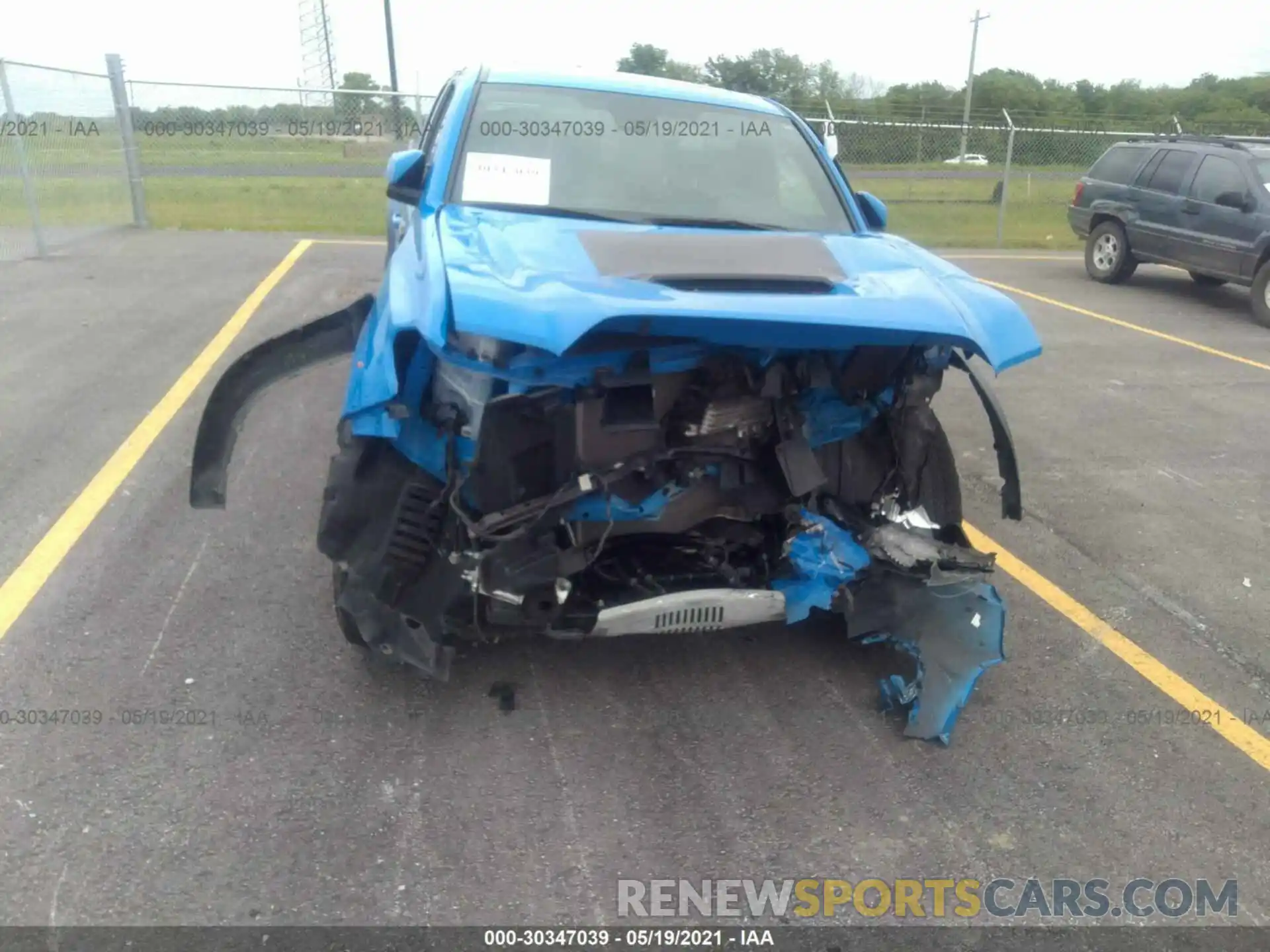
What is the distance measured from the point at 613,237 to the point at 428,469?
1.00 m

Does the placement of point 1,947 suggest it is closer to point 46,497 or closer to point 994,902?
point 994,902

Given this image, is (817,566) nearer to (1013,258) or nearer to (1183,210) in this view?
(1183,210)

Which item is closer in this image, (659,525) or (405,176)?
(659,525)

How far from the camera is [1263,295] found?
998 centimetres

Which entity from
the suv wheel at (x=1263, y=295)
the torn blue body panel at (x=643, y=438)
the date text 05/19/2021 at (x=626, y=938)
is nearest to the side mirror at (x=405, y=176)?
the torn blue body panel at (x=643, y=438)

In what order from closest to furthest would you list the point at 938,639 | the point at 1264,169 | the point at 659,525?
the point at 659,525
the point at 938,639
the point at 1264,169

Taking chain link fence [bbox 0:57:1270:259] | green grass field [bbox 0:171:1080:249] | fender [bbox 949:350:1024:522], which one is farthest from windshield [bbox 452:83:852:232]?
green grass field [bbox 0:171:1080:249]

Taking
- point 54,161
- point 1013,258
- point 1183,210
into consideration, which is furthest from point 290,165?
point 1183,210

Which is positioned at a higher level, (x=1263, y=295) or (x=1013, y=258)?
(x=1263, y=295)

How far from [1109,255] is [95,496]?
11506 mm

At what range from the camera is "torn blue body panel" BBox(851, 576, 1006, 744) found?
3260 mm

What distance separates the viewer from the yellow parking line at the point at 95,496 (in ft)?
12.4

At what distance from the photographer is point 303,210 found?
15.8m

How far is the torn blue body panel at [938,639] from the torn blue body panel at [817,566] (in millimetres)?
162
